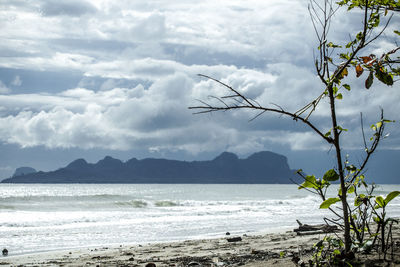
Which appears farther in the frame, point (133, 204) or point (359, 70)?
point (133, 204)

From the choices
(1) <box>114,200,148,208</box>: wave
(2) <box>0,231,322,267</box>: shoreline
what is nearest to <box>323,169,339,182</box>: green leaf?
(2) <box>0,231,322,267</box>: shoreline

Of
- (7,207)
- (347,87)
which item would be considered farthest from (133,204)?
(347,87)

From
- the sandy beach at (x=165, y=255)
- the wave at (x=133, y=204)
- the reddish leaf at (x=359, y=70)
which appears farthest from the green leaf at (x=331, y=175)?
the wave at (x=133, y=204)

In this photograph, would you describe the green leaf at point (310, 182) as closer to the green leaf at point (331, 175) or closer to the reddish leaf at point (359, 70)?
the green leaf at point (331, 175)

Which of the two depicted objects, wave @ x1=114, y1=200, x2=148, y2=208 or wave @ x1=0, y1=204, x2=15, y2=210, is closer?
wave @ x1=0, y1=204, x2=15, y2=210

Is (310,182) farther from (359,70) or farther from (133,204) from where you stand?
(133,204)

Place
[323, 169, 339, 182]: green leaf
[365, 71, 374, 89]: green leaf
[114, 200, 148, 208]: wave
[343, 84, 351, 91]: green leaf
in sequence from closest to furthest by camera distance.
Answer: [365, 71, 374, 89]: green leaf < [323, 169, 339, 182]: green leaf < [343, 84, 351, 91]: green leaf < [114, 200, 148, 208]: wave

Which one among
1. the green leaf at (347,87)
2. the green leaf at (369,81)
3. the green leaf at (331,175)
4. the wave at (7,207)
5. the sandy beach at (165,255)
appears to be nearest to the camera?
the green leaf at (369,81)

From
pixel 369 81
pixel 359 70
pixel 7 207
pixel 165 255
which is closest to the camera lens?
pixel 369 81

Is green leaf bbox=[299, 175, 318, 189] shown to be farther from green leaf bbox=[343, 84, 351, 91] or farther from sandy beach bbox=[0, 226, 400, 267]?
sandy beach bbox=[0, 226, 400, 267]

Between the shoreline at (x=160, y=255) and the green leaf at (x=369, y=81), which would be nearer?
the green leaf at (x=369, y=81)

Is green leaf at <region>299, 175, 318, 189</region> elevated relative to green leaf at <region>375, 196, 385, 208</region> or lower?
elevated

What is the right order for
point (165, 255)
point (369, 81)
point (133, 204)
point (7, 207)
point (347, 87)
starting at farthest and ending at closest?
point (133, 204)
point (7, 207)
point (165, 255)
point (347, 87)
point (369, 81)

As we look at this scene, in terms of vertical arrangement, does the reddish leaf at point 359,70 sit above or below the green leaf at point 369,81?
above
